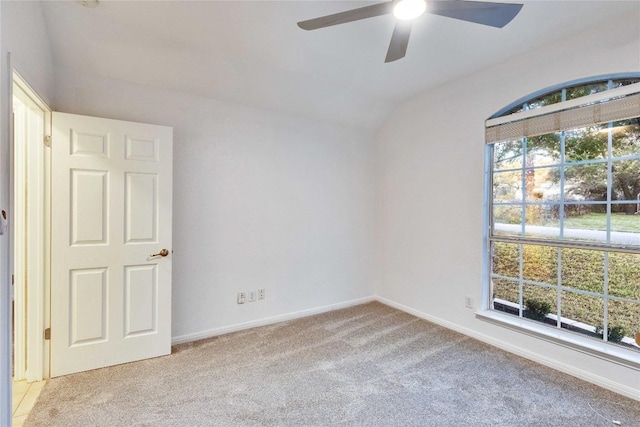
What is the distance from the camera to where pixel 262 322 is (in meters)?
3.32

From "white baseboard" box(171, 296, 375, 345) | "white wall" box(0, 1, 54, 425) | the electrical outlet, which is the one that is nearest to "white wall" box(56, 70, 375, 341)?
"white baseboard" box(171, 296, 375, 345)

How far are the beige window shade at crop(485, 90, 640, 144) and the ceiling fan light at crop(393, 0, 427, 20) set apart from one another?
65.0 inches

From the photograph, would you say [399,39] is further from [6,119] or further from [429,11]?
[6,119]

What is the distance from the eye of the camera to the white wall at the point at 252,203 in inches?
113

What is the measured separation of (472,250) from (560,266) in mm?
705

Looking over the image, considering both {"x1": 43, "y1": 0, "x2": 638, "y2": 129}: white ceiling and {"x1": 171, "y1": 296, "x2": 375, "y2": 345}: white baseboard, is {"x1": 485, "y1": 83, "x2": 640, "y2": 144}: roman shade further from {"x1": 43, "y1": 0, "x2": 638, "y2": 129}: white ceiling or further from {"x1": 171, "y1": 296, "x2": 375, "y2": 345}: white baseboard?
{"x1": 171, "y1": 296, "x2": 375, "y2": 345}: white baseboard

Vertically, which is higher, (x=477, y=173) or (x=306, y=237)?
(x=477, y=173)

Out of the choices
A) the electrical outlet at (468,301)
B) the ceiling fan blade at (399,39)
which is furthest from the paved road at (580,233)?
the ceiling fan blade at (399,39)

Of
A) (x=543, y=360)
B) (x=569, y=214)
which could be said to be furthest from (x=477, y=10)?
(x=543, y=360)

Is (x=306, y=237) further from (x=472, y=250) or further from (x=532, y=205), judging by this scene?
(x=532, y=205)

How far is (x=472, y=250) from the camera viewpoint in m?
3.07

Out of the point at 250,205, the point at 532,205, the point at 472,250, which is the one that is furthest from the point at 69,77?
the point at 532,205

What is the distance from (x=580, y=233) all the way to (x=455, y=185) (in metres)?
1.11

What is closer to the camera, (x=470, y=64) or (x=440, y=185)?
(x=470, y=64)
